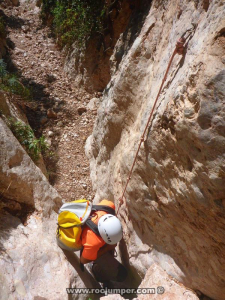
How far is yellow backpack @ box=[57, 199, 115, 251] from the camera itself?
2.61 m

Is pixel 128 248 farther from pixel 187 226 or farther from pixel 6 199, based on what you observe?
pixel 6 199

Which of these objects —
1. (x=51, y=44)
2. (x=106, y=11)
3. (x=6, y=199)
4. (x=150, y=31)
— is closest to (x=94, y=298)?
(x=6, y=199)

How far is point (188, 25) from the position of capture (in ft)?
6.88

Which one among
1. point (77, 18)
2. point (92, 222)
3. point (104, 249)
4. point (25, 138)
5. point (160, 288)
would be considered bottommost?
point (104, 249)

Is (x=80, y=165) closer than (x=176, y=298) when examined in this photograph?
No

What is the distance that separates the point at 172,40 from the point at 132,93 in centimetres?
93

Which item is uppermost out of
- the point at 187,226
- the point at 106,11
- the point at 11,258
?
the point at 106,11

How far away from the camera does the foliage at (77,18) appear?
5.05m

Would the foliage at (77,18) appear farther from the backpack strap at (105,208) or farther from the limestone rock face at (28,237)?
the backpack strap at (105,208)

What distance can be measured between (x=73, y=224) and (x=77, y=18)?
4921mm

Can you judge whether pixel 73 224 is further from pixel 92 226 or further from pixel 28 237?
pixel 28 237

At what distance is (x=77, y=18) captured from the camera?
18.3 feet

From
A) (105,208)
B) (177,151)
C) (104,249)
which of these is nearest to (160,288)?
(104,249)

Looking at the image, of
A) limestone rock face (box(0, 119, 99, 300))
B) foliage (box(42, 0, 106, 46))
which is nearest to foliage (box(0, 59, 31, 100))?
foliage (box(42, 0, 106, 46))
